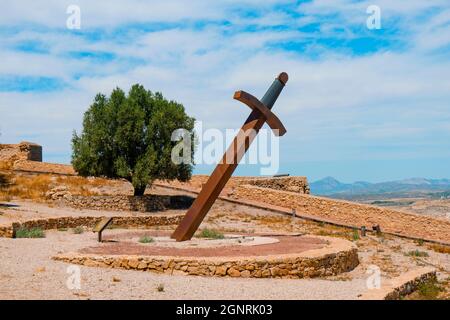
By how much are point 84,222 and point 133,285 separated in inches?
472

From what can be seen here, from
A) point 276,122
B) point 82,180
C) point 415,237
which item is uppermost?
point 276,122

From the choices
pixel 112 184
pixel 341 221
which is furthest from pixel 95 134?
pixel 341 221

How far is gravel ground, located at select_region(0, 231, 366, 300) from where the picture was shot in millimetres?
9109

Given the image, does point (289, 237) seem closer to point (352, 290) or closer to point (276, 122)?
point (276, 122)

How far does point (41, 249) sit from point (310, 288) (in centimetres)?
720

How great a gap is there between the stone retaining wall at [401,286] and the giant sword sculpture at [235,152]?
19.4ft

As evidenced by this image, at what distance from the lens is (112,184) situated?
34812mm

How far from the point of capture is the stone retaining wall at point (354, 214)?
2316 centimetres

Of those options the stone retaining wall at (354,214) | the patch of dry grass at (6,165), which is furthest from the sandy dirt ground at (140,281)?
the patch of dry grass at (6,165)

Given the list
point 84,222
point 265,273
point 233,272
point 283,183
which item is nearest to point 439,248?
point 265,273

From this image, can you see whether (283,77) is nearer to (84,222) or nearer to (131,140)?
(84,222)

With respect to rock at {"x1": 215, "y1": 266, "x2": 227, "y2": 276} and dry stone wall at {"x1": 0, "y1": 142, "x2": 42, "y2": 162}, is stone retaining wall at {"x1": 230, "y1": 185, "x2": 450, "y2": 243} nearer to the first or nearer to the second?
rock at {"x1": 215, "y1": 266, "x2": 227, "y2": 276}

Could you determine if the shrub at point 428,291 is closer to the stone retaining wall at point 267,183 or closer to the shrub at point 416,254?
the shrub at point 416,254

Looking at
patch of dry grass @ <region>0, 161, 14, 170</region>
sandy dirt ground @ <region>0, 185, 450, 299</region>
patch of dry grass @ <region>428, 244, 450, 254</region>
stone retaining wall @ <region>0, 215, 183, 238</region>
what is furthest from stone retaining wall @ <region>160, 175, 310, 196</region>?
sandy dirt ground @ <region>0, 185, 450, 299</region>
